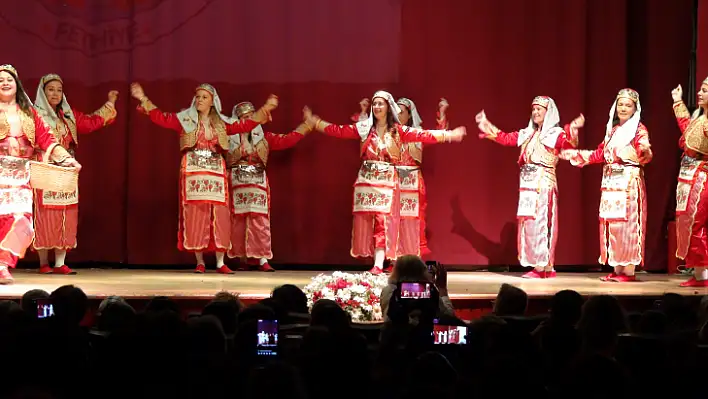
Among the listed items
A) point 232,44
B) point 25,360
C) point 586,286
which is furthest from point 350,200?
point 25,360

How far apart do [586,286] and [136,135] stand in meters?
4.64

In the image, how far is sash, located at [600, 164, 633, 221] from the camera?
24.7ft

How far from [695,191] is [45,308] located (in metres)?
5.26

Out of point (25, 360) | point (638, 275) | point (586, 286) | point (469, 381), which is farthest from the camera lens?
point (638, 275)

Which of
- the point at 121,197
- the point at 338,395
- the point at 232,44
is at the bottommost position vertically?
the point at 338,395

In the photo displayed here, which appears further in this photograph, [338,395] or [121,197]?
[121,197]

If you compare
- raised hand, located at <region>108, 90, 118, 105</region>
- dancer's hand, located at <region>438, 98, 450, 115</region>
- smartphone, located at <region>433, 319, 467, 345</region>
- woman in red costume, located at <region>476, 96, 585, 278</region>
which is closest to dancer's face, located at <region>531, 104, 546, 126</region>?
woman in red costume, located at <region>476, 96, 585, 278</region>

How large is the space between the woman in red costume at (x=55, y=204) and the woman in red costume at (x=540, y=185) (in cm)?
412

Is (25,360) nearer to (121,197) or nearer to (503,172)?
(121,197)

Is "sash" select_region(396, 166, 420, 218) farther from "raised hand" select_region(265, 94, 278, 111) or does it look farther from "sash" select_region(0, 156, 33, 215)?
"sash" select_region(0, 156, 33, 215)

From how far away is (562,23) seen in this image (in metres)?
8.96

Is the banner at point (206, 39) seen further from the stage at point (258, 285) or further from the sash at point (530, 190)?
the stage at point (258, 285)

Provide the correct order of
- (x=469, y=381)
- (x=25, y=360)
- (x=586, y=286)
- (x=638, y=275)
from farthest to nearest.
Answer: (x=638, y=275)
(x=586, y=286)
(x=25, y=360)
(x=469, y=381)

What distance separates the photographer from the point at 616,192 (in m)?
7.55
